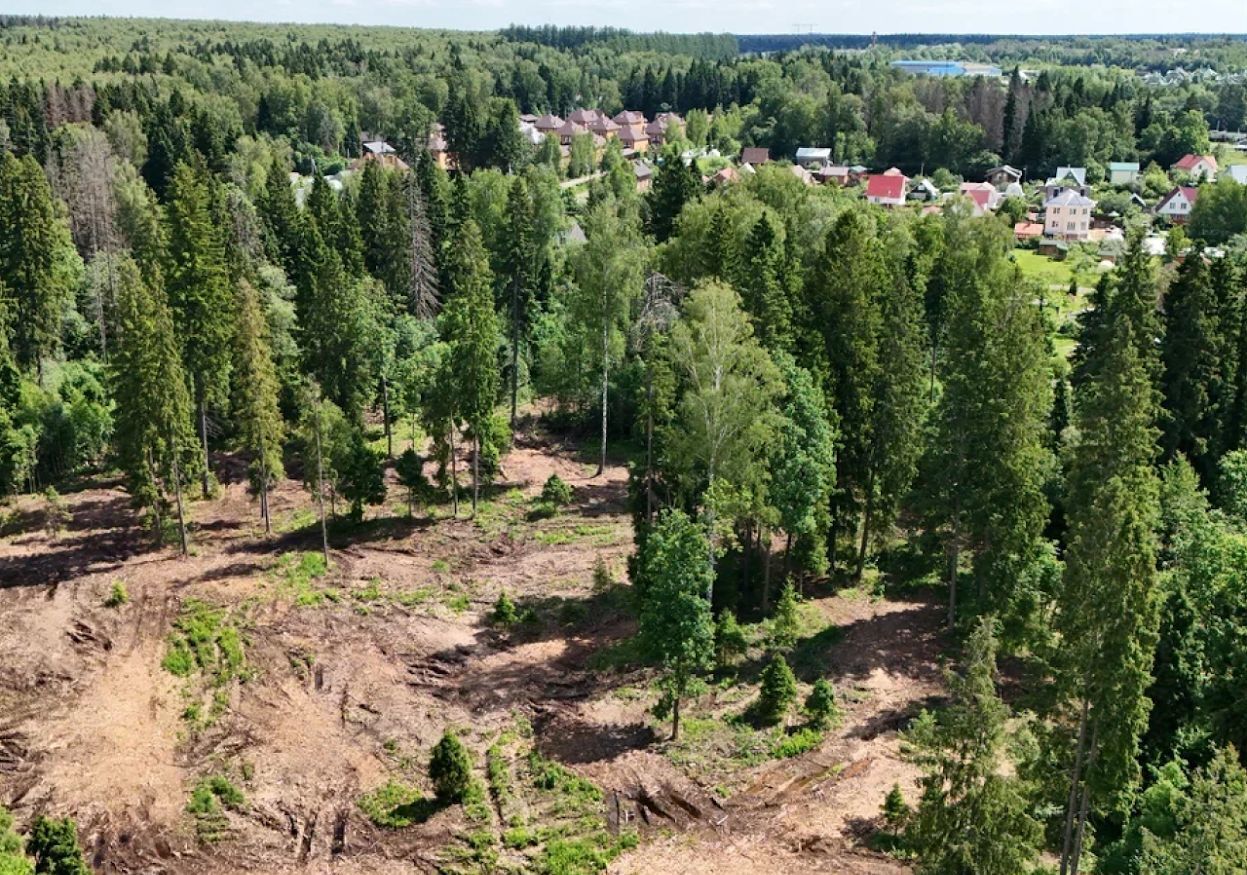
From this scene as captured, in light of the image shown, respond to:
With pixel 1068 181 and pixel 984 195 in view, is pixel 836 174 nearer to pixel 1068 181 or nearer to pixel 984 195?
pixel 984 195

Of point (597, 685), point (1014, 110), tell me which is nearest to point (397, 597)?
point (597, 685)

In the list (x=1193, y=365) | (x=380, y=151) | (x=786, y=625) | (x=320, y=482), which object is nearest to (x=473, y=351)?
(x=320, y=482)

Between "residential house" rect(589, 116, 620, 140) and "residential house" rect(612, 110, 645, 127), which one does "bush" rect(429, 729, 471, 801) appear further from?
"residential house" rect(612, 110, 645, 127)

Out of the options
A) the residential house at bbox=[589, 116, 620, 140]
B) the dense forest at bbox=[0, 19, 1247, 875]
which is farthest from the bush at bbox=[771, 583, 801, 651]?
the residential house at bbox=[589, 116, 620, 140]

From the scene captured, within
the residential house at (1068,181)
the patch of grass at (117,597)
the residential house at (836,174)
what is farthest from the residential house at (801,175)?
the patch of grass at (117,597)

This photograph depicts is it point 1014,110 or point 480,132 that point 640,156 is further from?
point 1014,110

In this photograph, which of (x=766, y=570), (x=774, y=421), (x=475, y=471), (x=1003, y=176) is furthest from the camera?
(x=1003, y=176)
